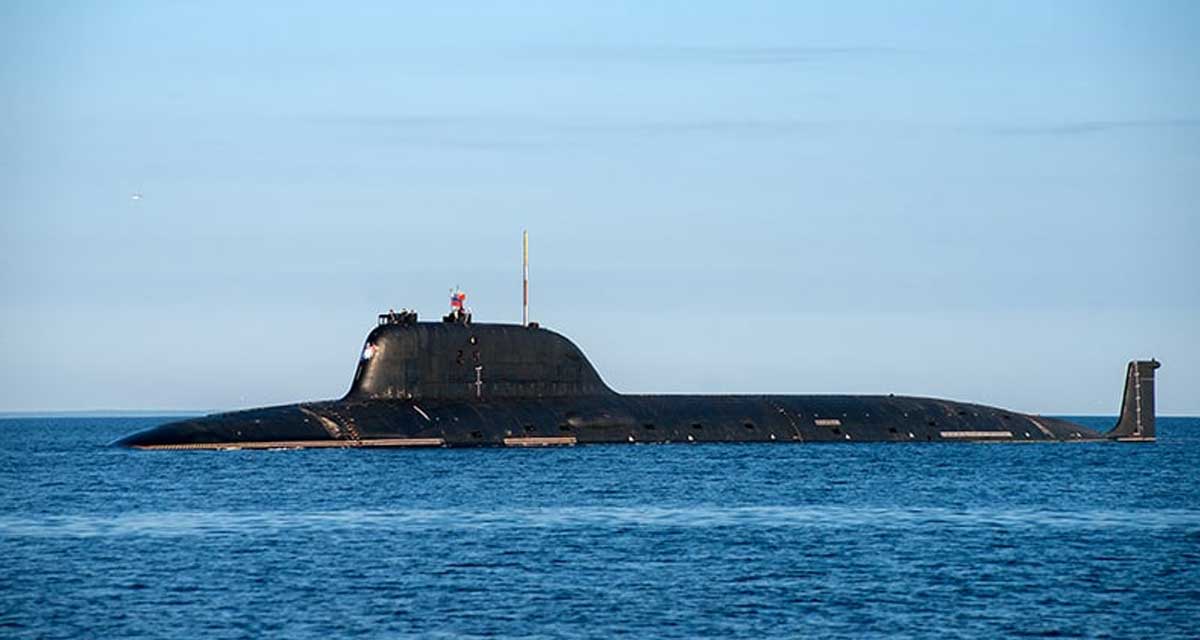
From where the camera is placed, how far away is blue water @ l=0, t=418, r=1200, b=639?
3009 centimetres

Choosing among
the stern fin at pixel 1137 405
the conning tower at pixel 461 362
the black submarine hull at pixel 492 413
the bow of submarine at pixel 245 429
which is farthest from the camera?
the stern fin at pixel 1137 405

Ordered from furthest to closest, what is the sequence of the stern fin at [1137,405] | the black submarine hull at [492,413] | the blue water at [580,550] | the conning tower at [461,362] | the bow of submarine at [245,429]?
the stern fin at [1137,405], the conning tower at [461,362], the black submarine hull at [492,413], the bow of submarine at [245,429], the blue water at [580,550]

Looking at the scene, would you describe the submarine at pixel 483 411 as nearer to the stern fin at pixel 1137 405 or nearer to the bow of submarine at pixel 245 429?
the bow of submarine at pixel 245 429

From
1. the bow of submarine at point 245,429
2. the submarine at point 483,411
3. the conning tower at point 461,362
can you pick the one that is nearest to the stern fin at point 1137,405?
the submarine at point 483,411

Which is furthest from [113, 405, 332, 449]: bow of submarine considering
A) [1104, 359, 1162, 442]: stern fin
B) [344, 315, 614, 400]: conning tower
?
[1104, 359, 1162, 442]: stern fin

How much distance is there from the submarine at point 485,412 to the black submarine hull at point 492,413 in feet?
0.13

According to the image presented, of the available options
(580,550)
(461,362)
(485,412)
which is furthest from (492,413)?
(580,550)

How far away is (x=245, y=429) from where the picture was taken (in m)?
67.1

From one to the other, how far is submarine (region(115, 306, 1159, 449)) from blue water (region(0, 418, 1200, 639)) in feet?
3.82

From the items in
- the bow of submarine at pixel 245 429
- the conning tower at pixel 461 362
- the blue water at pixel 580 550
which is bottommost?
the blue water at pixel 580 550

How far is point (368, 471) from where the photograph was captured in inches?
2351

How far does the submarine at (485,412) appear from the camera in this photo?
6650 cm

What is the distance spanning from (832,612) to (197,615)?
35.7ft

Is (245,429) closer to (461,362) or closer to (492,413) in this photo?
(461,362)
